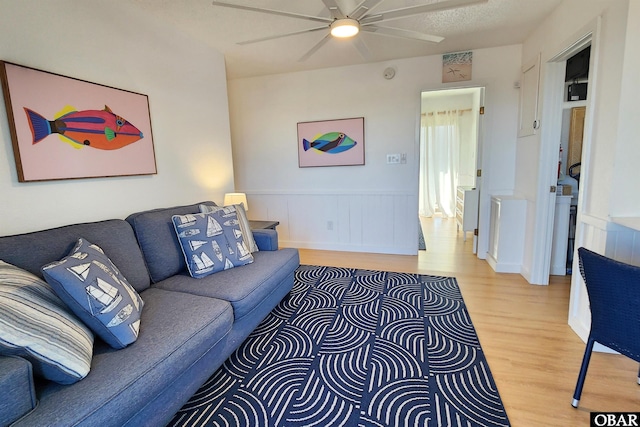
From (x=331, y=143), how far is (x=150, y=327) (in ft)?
10.3

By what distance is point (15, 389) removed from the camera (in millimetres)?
918

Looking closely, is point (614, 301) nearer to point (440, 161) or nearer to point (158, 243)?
point (158, 243)

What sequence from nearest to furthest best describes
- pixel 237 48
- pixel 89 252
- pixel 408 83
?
1. pixel 89 252
2. pixel 237 48
3. pixel 408 83

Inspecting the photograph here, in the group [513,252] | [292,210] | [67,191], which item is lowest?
[513,252]

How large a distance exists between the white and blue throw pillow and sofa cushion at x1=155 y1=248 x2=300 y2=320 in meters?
0.69

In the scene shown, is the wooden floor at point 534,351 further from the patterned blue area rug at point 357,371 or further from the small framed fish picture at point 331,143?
the small framed fish picture at point 331,143

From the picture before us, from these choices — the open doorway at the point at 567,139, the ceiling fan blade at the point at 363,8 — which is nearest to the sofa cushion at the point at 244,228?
the ceiling fan blade at the point at 363,8

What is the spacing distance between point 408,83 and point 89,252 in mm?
3591

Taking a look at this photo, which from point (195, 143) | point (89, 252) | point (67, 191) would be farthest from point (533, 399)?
point (195, 143)

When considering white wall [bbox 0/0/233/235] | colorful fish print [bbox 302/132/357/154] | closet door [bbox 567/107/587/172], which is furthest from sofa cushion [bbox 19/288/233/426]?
closet door [bbox 567/107/587/172]

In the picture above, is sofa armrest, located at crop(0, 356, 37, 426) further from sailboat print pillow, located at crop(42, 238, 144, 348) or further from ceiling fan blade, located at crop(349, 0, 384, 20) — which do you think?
ceiling fan blade, located at crop(349, 0, 384, 20)

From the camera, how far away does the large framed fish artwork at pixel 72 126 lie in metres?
1.63

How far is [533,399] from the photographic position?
1.54 meters

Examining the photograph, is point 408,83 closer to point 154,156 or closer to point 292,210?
point 292,210
